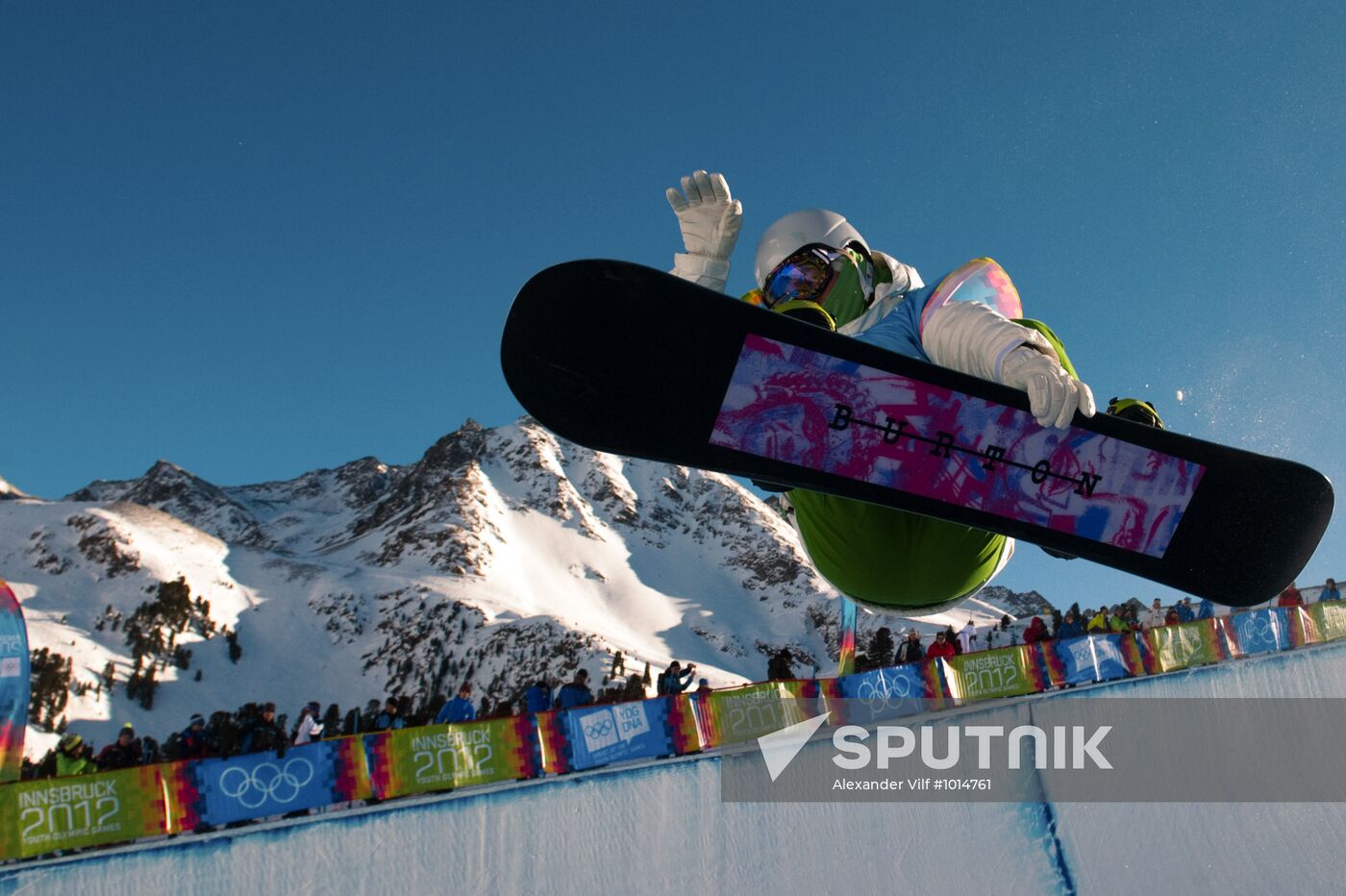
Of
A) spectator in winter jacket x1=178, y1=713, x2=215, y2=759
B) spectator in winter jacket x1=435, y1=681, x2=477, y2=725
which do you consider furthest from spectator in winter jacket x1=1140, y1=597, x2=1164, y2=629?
spectator in winter jacket x1=178, y1=713, x2=215, y2=759

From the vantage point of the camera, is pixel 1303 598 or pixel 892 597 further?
pixel 1303 598

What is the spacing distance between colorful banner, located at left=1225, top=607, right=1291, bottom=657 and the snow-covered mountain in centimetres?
3623

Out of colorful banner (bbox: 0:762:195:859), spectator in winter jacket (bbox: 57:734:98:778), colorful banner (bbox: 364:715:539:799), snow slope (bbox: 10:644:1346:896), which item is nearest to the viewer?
snow slope (bbox: 10:644:1346:896)

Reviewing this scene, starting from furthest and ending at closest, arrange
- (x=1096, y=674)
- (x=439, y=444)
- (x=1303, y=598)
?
(x=439, y=444) < (x=1303, y=598) < (x=1096, y=674)

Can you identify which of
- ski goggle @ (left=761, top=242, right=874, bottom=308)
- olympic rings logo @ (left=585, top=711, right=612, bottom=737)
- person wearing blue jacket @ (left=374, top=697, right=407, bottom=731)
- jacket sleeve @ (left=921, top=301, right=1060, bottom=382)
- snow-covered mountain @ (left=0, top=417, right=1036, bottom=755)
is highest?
snow-covered mountain @ (left=0, top=417, right=1036, bottom=755)

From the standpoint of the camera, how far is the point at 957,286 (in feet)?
8.33

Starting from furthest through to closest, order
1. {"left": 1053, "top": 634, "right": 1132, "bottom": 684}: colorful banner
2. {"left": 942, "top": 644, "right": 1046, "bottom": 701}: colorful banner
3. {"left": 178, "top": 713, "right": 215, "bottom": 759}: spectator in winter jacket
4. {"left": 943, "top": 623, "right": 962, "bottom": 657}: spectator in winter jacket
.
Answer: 1. {"left": 943, "top": 623, "right": 962, "bottom": 657}: spectator in winter jacket
2. {"left": 1053, "top": 634, "right": 1132, "bottom": 684}: colorful banner
3. {"left": 942, "top": 644, "right": 1046, "bottom": 701}: colorful banner
4. {"left": 178, "top": 713, "right": 215, "bottom": 759}: spectator in winter jacket

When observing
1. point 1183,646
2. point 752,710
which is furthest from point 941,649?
point 1183,646

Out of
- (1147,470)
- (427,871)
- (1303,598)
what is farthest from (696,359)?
(1303,598)

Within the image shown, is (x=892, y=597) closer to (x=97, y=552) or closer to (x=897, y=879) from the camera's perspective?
(x=897, y=879)

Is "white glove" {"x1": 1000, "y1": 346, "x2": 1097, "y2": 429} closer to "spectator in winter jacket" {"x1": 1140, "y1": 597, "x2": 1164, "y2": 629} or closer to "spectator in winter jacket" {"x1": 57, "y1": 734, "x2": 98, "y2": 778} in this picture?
"spectator in winter jacket" {"x1": 57, "y1": 734, "x2": 98, "y2": 778}

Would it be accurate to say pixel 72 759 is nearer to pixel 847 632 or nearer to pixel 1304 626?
pixel 847 632

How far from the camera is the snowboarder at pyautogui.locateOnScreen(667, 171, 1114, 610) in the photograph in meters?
2.32

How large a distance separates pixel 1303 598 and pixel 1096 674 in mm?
4903
